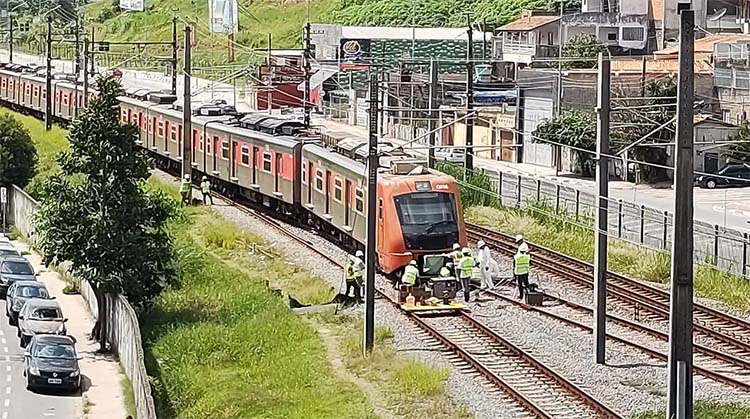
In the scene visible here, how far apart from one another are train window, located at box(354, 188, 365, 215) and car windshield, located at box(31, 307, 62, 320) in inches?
310

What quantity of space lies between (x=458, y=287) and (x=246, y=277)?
630cm

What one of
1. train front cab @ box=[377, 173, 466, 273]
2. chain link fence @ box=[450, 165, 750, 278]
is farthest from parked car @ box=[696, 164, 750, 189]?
train front cab @ box=[377, 173, 466, 273]

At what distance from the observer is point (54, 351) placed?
2656 centimetres

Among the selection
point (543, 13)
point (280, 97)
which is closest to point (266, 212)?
point (280, 97)

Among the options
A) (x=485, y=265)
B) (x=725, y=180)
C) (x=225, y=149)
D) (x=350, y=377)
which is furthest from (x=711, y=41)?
(x=350, y=377)

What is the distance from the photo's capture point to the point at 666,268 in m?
28.9

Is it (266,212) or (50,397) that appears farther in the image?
(266,212)

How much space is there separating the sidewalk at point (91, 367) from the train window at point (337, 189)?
6428 millimetres

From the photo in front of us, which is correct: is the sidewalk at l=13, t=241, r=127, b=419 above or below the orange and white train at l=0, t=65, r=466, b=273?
below

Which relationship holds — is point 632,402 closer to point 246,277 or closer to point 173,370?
point 173,370

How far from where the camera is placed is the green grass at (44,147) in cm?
5119

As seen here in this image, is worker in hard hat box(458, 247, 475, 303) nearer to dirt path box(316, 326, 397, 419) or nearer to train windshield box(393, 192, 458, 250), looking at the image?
train windshield box(393, 192, 458, 250)

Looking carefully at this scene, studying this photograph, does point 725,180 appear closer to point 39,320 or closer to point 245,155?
point 245,155

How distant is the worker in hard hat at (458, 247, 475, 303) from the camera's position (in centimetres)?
2536
